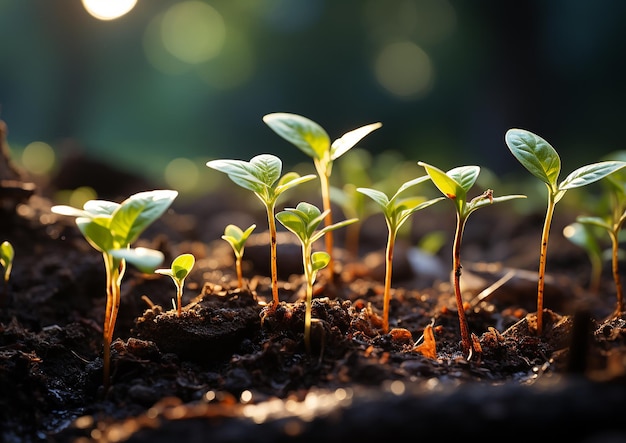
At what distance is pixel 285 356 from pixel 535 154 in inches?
30.1

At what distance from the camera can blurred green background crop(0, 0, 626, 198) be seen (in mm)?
6172

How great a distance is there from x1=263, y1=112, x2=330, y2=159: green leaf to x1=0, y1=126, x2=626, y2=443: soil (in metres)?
0.41

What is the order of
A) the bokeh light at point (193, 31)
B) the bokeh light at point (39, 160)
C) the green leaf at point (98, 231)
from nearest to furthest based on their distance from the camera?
the green leaf at point (98, 231)
the bokeh light at point (39, 160)
the bokeh light at point (193, 31)

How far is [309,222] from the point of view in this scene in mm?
1262

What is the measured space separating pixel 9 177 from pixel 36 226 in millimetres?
→ 221

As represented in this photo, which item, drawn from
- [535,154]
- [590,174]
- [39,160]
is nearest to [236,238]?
[535,154]

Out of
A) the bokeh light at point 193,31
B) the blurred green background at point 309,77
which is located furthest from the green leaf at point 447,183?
the bokeh light at point 193,31

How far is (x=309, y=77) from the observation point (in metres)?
10.7

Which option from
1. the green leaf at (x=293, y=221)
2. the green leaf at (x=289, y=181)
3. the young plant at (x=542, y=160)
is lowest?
the green leaf at (x=293, y=221)

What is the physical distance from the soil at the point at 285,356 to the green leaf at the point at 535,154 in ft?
1.24

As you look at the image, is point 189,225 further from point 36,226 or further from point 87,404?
point 87,404

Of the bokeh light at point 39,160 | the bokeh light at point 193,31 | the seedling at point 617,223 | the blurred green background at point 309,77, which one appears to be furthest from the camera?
the bokeh light at point 193,31

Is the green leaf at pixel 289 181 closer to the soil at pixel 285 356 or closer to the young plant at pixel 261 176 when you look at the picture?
the young plant at pixel 261 176

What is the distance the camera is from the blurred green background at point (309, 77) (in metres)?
6.17
